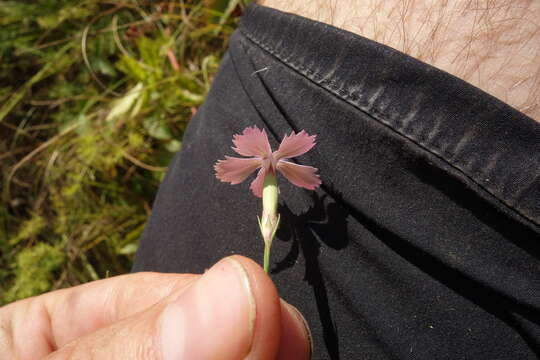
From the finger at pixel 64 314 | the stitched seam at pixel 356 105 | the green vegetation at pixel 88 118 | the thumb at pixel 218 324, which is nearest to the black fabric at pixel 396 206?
the stitched seam at pixel 356 105

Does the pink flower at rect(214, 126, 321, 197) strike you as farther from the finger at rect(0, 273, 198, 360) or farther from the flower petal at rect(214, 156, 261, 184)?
the finger at rect(0, 273, 198, 360)

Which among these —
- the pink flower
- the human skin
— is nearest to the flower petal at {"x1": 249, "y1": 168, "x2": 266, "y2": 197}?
the pink flower

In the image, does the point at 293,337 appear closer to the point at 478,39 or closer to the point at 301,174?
the point at 301,174

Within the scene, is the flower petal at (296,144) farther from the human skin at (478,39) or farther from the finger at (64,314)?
the finger at (64,314)

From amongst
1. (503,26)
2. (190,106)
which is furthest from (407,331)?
(190,106)

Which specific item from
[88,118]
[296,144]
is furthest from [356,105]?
[88,118]

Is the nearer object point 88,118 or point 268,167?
point 268,167

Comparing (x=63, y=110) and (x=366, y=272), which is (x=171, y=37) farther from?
(x=366, y=272)
